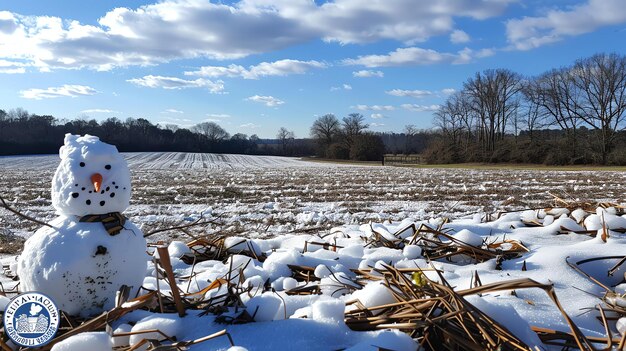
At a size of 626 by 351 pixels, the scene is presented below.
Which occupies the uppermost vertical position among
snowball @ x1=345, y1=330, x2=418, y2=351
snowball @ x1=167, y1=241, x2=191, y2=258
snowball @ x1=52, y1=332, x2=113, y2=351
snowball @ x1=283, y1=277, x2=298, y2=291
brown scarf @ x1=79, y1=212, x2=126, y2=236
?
brown scarf @ x1=79, y1=212, x2=126, y2=236

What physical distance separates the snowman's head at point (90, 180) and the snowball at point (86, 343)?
828mm

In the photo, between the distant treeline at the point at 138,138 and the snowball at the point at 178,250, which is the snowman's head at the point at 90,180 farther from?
the distant treeline at the point at 138,138

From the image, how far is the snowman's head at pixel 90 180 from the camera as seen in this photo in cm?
189

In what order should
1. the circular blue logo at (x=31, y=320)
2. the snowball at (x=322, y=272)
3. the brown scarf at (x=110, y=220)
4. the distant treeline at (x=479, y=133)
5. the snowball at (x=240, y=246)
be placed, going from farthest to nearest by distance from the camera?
the distant treeline at (x=479, y=133) → the snowball at (x=240, y=246) → the snowball at (x=322, y=272) → the brown scarf at (x=110, y=220) → the circular blue logo at (x=31, y=320)

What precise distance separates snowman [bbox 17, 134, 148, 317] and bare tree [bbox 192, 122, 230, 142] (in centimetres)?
9435

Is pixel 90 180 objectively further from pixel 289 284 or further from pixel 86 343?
pixel 289 284

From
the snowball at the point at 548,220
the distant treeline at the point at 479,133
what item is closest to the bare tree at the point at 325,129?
the distant treeline at the point at 479,133

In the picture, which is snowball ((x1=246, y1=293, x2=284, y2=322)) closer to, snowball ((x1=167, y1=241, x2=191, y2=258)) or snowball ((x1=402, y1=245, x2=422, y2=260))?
snowball ((x1=402, y1=245, x2=422, y2=260))

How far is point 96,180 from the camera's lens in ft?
6.24

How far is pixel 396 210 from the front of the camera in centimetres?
873

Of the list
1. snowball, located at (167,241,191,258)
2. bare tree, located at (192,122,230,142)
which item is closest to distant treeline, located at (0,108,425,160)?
bare tree, located at (192,122,230,142)

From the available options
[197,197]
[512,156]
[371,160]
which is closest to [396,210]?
[197,197]

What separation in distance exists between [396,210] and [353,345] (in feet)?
25.1

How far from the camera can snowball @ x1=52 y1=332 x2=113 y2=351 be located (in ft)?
3.83
